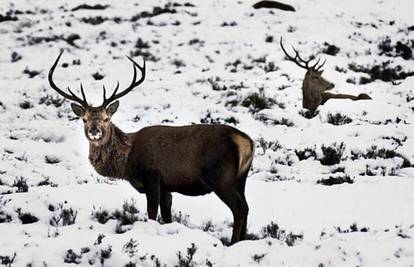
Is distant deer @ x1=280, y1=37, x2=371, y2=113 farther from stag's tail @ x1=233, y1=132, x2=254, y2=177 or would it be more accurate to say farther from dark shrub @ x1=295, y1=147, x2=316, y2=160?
stag's tail @ x1=233, y1=132, x2=254, y2=177

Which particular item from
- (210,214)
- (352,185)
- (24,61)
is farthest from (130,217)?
(24,61)

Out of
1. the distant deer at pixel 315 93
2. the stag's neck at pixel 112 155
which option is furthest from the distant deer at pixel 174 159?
the distant deer at pixel 315 93

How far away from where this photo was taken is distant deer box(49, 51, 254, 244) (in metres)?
5.63

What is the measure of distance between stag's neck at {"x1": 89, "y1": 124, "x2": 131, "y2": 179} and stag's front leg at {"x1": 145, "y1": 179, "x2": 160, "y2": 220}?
45 cm

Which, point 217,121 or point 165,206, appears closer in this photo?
point 165,206

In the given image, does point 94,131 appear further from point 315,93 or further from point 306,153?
point 315,93

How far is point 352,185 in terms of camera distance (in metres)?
7.24

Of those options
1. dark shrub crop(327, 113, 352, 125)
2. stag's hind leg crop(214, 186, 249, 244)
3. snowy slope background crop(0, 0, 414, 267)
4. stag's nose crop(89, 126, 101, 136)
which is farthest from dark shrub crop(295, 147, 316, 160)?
stag's nose crop(89, 126, 101, 136)

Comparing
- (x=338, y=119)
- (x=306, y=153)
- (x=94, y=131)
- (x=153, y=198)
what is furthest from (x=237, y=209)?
(x=338, y=119)

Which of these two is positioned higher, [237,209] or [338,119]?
[237,209]

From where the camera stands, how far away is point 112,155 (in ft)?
20.8

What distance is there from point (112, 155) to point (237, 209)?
1.66m

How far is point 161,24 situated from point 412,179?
14.7 metres

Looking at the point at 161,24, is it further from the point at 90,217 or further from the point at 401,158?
the point at 90,217
